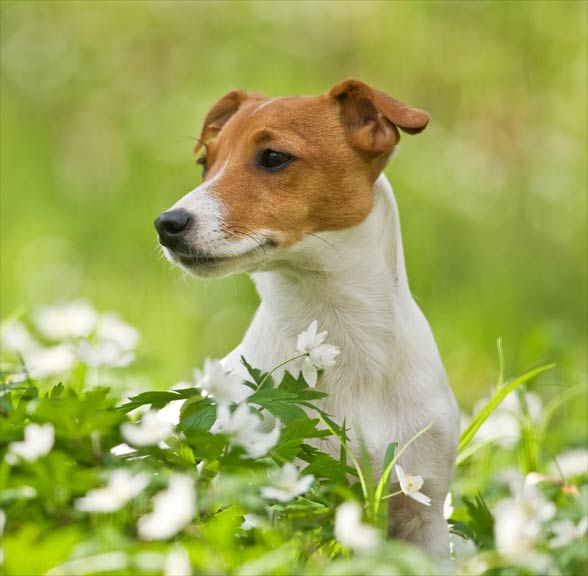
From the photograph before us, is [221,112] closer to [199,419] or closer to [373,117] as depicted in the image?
[373,117]

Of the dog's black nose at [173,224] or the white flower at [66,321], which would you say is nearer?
the dog's black nose at [173,224]

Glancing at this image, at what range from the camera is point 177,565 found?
1796mm

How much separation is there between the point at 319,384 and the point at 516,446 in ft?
4.45

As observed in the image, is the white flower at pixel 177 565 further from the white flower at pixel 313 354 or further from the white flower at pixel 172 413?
the white flower at pixel 172 413

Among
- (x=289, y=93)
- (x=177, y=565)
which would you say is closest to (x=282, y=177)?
(x=177, y=565)

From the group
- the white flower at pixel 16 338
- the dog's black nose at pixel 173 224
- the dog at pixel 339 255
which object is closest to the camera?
the dog's black nose at pixel 173 224

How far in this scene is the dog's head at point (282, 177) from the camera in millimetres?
2875

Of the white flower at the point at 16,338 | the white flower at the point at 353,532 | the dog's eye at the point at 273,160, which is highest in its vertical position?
the dog's eye at the point at 273,160

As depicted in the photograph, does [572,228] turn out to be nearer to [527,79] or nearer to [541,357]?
[527,79]

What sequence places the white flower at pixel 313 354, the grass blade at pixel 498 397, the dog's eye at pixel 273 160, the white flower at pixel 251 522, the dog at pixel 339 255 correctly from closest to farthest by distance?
the white flower at pixel 251 522
the white flower at pixel 313 354
the dog at pixel 339 255
the dog's eye at pixel 273 160
the grass blade at pixel 498 397

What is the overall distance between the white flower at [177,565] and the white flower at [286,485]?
0.31m

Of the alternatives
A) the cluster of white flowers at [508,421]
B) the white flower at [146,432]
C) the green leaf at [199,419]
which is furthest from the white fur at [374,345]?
the cluster of white flowers at [508,421]

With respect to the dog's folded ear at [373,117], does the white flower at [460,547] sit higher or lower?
lower

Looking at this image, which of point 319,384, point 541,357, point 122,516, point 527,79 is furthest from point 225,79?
point 122,516
